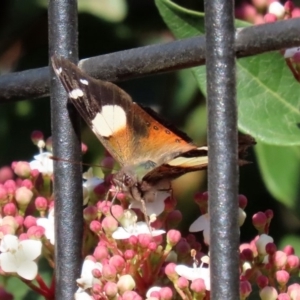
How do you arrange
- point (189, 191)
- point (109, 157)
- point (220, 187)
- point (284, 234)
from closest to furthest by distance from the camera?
point (220, 187)
point (109, 157)
point (284, 234)
point (189, 191)

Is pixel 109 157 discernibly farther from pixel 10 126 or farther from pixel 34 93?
pixel 10 126

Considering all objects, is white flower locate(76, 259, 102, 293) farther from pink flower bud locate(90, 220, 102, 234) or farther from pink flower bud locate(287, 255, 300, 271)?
pink flower bud locate(287, 255, 300, 271)

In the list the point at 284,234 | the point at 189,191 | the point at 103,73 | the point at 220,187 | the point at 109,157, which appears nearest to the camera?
the point at 220,187

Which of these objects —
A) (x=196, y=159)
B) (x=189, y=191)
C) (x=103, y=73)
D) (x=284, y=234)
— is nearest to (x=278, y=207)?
(x=284, y=234)

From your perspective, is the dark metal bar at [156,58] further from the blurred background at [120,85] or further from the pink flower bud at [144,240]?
the blurred background at [120,85]

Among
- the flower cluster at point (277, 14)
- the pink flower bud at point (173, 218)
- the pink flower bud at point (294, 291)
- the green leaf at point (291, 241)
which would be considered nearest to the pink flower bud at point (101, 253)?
the pink flower bud at point (173, 218)
